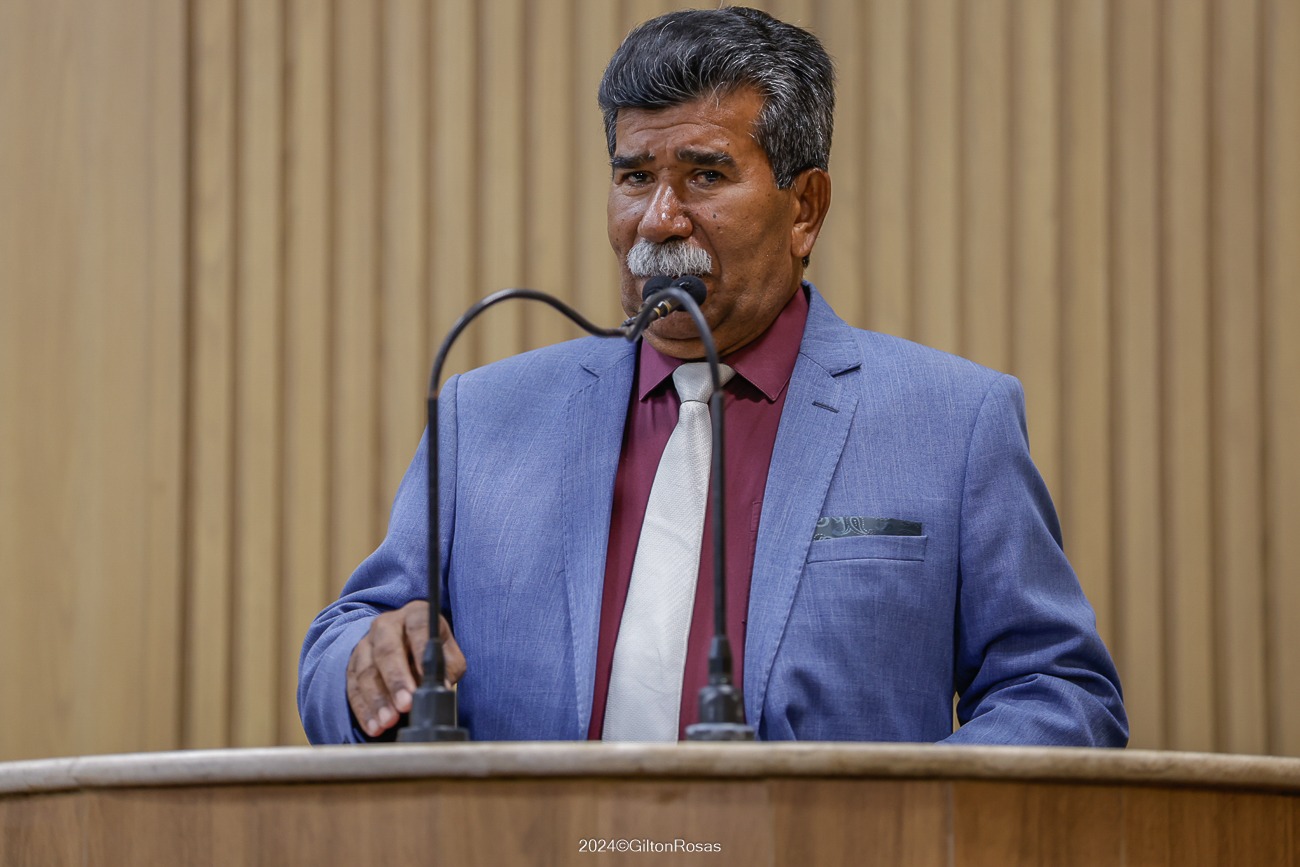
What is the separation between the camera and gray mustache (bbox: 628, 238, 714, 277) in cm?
204

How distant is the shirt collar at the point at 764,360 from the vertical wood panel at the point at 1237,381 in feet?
3.39

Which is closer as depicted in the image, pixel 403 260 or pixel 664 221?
pixel 664 221

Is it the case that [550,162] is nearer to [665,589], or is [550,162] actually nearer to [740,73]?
[740,73]

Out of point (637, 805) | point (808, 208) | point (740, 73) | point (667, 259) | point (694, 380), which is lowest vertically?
point (637, 805)

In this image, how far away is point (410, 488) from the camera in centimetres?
208

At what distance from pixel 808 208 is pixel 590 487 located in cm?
53

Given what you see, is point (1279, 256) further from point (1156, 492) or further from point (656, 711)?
point (656, 711)

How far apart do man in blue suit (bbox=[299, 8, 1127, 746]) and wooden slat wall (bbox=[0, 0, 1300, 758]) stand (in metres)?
0.72

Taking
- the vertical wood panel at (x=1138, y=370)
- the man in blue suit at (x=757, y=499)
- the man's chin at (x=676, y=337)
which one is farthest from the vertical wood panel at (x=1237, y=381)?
the man's chin at (x=676, y=337)

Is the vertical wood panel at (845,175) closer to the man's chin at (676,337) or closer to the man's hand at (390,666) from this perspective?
the man's chin at (676,337)

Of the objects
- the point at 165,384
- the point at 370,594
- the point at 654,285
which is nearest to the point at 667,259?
the point at 654,285

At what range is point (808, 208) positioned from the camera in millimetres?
2227

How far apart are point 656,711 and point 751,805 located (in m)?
0.76

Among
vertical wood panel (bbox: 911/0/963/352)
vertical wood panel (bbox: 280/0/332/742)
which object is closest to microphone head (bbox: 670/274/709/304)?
vertical wood panel (bbox: 911/0/963/352)
